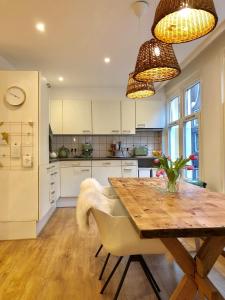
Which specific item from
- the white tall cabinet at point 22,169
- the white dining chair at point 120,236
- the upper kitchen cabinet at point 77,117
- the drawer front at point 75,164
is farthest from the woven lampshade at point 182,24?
the upper kitchen cabinet at point 77,117

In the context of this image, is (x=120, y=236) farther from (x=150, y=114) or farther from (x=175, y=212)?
(x=150, y=114)

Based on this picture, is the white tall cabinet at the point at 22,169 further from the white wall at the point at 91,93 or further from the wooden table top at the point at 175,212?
the white wall at the point at 91,93

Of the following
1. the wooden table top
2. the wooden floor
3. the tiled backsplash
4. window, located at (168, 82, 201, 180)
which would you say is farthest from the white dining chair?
the tiled backsplash

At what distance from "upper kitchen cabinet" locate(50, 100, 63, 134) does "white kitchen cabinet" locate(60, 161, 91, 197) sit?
31.0 inches

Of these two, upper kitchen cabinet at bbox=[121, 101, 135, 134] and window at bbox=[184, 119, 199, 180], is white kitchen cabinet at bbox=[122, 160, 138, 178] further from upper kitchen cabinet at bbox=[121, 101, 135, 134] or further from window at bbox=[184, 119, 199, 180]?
window at bbox=[184, 119, 199, 180]

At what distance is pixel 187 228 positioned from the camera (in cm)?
114

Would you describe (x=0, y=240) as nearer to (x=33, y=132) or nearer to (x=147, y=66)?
(x=33, y=132)

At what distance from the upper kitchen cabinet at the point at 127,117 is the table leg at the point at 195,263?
3.85 meters

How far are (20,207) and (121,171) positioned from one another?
7.26ft

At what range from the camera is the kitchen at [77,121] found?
2.37 metres

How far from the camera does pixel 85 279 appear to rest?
7.04 ft

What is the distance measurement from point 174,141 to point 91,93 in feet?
6.69

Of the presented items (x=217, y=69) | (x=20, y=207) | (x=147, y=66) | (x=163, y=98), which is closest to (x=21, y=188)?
(x=20, y=207)

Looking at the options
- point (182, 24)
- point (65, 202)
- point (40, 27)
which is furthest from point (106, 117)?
point (182, 24)
